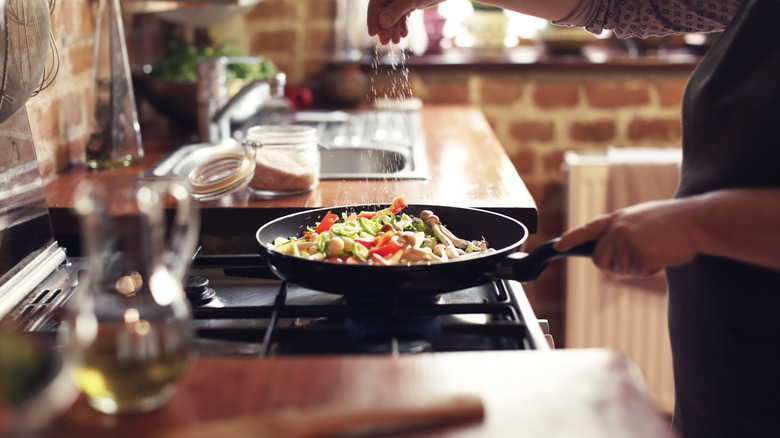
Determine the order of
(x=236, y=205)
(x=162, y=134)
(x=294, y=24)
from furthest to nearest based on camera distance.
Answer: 1. (x=294, y=24)
2. (x=162, y=134)
3. (x=236, y=205)

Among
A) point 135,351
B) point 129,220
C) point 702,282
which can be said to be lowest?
point 702,282

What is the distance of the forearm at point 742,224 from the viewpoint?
2.76ft

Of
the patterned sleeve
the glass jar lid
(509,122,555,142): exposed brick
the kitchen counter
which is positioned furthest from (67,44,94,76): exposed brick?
(509,122,555,142): exposed brick

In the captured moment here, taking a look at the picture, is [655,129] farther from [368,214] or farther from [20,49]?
[20,49]

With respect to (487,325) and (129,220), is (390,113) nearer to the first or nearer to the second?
(487,325)

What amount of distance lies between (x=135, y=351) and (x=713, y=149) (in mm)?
803

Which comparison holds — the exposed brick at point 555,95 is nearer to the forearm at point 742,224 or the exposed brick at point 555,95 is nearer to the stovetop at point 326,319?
the stovetop at point 326,319

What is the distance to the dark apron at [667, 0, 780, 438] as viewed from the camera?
1.00 metres

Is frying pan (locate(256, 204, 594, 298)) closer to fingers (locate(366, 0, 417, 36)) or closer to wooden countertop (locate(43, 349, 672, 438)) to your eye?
wooden countertop (locate(43, 349, 672, 438))

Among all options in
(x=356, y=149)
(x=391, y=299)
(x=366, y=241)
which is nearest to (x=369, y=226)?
(x=366, y=241)

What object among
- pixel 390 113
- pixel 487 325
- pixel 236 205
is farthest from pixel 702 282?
pixel 390 113

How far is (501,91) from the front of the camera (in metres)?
2.79

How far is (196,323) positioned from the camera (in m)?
1.01

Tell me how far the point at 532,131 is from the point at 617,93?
32 centimetres
